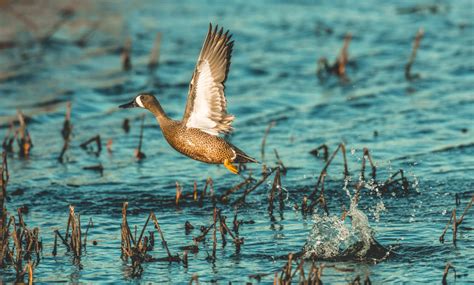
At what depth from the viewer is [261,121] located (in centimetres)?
1268

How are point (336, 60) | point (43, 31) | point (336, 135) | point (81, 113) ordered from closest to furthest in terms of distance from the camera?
1. point (336, 135)
2. point (81, 113)
3. point (336, 60)
4. point (43, 31)

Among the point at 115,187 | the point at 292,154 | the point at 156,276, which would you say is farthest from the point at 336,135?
the point at 156,276

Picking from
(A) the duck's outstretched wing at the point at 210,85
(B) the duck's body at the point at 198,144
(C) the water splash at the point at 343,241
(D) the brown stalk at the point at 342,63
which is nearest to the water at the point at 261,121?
(C) the water splash at the point at 343,241

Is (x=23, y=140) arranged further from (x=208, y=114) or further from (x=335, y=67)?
(x=335, y=67)

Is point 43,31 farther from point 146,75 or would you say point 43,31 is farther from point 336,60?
point 336,60

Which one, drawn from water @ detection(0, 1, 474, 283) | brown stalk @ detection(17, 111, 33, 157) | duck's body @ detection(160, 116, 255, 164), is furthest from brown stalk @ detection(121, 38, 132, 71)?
duck's body @ detection(160, 116, 255, 164)

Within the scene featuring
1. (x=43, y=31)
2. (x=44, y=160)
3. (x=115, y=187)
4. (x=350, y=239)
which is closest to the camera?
(x=350, y=239)

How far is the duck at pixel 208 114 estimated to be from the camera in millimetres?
7645

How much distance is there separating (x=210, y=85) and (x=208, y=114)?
26cm

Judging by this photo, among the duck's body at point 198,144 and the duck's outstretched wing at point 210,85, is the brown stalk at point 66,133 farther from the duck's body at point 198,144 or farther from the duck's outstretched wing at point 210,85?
the duck's outstretched wing at point 210,85

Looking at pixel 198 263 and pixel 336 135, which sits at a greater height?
pixel 336 135

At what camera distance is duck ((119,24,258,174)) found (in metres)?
7.64

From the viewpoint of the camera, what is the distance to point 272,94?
14.2 metres

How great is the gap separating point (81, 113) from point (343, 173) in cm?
480
